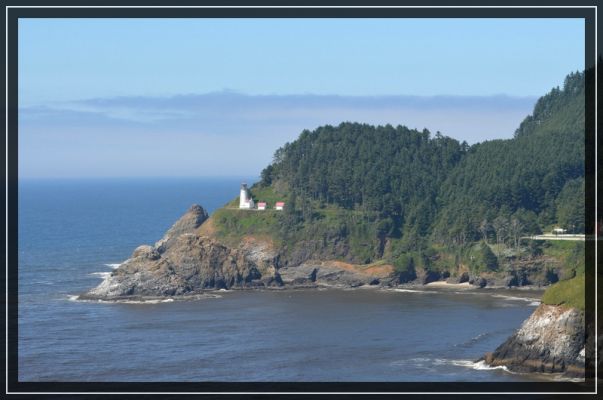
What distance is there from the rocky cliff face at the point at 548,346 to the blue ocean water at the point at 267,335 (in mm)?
1956

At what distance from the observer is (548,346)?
3738 inches

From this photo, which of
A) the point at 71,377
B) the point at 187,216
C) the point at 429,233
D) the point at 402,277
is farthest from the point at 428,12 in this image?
the point at 187,216

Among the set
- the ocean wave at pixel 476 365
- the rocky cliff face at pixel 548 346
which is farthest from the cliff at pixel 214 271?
the rocky cliff face at pixel 548 346

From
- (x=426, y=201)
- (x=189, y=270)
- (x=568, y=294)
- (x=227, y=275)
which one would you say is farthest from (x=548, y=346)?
(x=426, y=201)

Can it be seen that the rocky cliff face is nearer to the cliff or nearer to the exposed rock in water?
the exposed rock in water

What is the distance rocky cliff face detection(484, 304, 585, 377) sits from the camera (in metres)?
93.9

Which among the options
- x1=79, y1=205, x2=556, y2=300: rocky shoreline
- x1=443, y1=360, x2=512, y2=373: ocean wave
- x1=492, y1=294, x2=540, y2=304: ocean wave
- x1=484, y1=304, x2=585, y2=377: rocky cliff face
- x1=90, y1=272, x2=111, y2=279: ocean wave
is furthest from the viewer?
x1=90, y1=272, x2=111, y2=279: ocean wave

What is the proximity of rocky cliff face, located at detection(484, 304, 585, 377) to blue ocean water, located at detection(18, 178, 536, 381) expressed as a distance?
1956mm

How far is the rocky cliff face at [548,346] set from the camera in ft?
308

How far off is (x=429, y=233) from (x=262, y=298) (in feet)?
97.8

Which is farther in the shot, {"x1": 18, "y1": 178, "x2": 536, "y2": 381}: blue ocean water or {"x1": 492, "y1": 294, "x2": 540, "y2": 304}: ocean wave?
{"x1": 492, "y1": 294, "x2": 540, "y2": 304}: ocean wave

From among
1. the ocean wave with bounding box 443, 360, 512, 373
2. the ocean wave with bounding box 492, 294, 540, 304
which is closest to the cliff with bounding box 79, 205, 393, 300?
the ocean wave with bounding box 492, 294, 540, 304

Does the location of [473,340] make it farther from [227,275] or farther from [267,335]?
[227,275]

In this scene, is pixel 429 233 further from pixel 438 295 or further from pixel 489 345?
pixel 489 345
